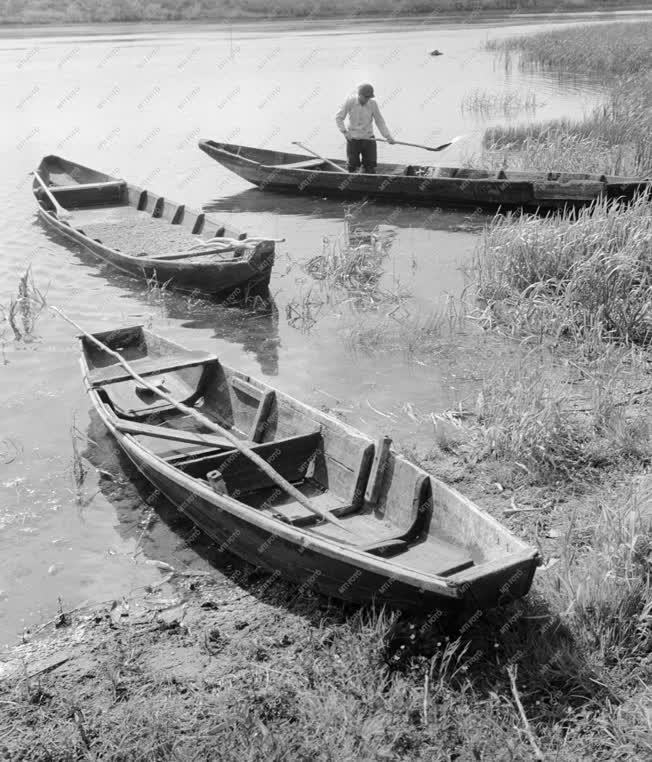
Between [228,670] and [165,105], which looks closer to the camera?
[228,670]

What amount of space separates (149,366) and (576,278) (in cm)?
428

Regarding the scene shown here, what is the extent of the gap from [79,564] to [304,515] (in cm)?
158

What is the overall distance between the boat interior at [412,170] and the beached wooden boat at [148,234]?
103 inches

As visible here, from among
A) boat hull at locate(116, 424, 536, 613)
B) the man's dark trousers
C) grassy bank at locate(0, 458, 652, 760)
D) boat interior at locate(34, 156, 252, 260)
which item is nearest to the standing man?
the man's dark trousers

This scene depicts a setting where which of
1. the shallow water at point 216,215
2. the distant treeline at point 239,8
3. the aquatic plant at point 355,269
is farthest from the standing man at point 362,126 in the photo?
the distant treeline at point 239,8

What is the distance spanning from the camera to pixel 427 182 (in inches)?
567

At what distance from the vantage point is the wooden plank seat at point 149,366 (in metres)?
7.72

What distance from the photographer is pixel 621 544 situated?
15.5ft

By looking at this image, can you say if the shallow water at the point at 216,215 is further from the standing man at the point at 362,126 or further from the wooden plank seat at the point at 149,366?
the standing man at the point at 362,126

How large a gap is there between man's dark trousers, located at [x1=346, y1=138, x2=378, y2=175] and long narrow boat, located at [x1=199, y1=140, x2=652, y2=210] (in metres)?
0.35

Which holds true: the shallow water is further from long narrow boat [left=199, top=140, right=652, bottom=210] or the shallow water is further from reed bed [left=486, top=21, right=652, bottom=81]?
reed bed [left=486, top=21, right=652, bottom=81]

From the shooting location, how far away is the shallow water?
651 centimetres

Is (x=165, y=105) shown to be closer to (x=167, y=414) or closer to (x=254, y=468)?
(x=167, y=414)

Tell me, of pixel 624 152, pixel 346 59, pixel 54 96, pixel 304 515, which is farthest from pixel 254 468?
pixel 346 59
